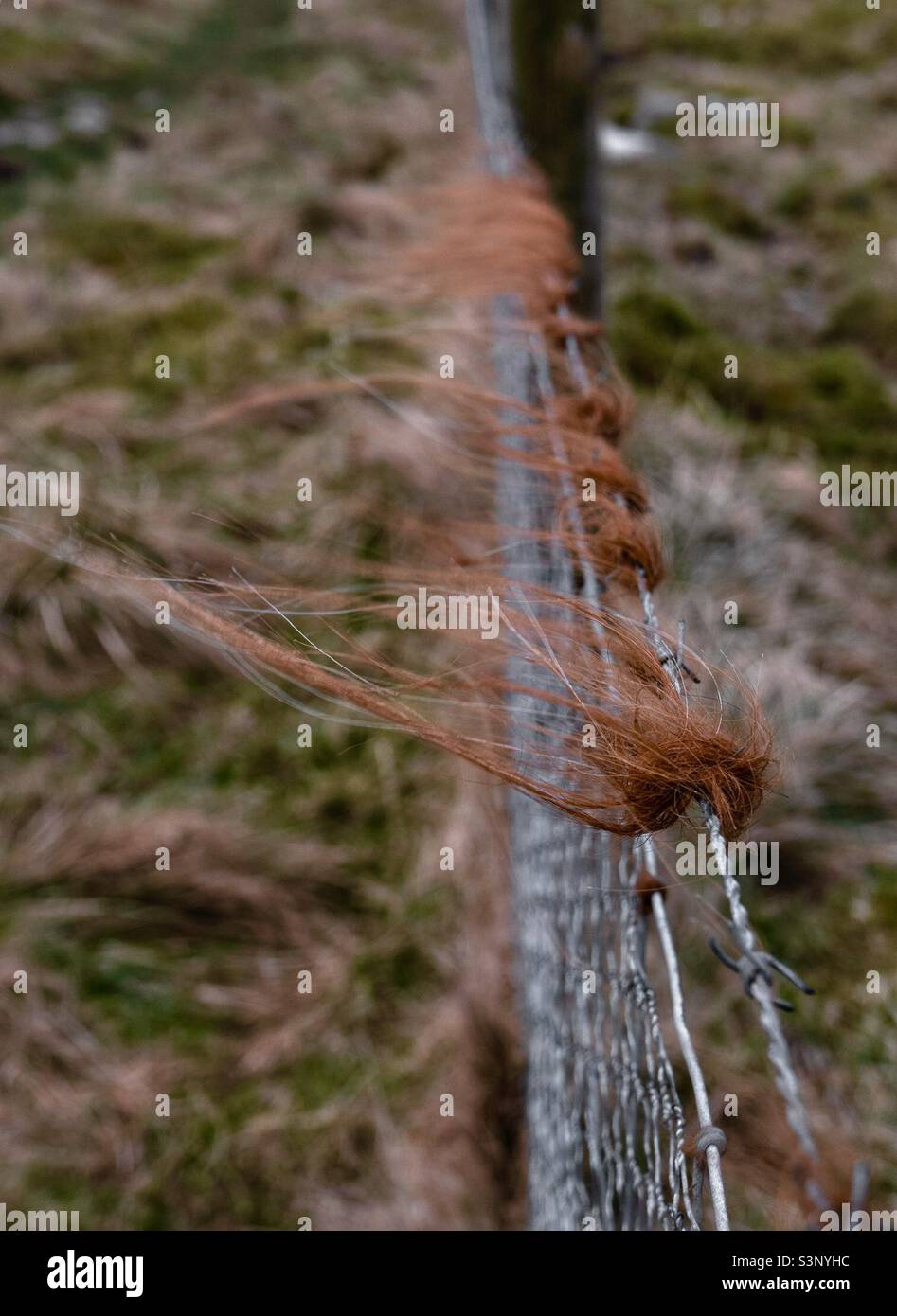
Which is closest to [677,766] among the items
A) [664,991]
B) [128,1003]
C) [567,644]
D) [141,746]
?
[567,644]

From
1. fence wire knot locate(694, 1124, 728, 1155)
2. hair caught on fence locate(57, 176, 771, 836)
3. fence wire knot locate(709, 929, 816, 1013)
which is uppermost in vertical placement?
hair caught on fence locate(57, 176, 771, 836)

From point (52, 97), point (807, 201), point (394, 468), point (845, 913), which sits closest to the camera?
point (845, 913)

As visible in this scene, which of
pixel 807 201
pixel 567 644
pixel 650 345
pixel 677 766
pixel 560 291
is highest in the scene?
pixel 807 201

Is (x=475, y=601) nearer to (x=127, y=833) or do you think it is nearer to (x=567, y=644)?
(x=567, y=644)

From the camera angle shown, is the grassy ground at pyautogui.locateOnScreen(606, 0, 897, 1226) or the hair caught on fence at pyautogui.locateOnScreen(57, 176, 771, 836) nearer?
the hair caught on fence at pyautogui.locateOnScreen(57, 176, 771, 836)

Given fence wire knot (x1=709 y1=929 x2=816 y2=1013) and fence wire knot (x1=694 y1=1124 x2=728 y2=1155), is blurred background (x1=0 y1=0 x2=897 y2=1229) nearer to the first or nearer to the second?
fence wire knot (x1=709 y1=929 x2=816 y2=1013)

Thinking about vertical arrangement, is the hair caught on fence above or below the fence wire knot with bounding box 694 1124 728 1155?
above

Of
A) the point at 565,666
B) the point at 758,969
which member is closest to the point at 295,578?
the point at 565,666

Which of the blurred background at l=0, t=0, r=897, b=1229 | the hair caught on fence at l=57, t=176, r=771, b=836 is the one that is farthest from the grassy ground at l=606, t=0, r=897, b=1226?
the hair caught on fence at l=57, t=176, r=771, b=836

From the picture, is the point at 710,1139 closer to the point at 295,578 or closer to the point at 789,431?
the point at 295,578
